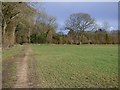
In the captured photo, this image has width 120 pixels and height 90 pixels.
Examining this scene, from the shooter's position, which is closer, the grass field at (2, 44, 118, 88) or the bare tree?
the grass field at (2, 44, 118, 88)

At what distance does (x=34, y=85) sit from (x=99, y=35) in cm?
10297

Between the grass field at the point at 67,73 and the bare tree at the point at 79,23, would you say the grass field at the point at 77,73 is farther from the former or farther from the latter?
the bare tree at the point at 79,23

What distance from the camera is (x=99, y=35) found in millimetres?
112875

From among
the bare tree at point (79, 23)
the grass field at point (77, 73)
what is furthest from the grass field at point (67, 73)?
the bare tree at point (79, 23)

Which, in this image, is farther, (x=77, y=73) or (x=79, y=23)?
(x=79, y=23)

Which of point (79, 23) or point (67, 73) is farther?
point (79, 23)

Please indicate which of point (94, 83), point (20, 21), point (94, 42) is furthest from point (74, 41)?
point (94, 83)

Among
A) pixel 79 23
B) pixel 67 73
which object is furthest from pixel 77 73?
→ pixel 79 23

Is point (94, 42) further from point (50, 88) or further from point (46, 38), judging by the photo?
point (50, 88)

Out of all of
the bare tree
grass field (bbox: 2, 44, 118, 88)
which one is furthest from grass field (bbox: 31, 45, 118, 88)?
the bare tree

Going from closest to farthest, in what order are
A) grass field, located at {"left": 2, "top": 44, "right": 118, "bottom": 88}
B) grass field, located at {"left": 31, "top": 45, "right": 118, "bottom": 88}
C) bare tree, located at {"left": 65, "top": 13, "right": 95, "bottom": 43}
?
1. grass field, located at {"left": 2, "top": 44, "right": 118, "bottom": 88}
2. grass field, located at {"left": 31, "top": 45, "right": 118, "bottom": 88}
3. bare tree, located at {"left": 65, "top": 13, "right": 95, "bottom": 43}

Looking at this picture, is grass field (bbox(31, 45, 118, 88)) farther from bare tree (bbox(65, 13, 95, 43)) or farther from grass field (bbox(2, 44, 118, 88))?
bare tree (bbox(65, 13, 95, 43))

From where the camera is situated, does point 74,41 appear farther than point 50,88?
Yes

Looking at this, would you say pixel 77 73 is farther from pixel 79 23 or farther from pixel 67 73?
pixel 79 23
